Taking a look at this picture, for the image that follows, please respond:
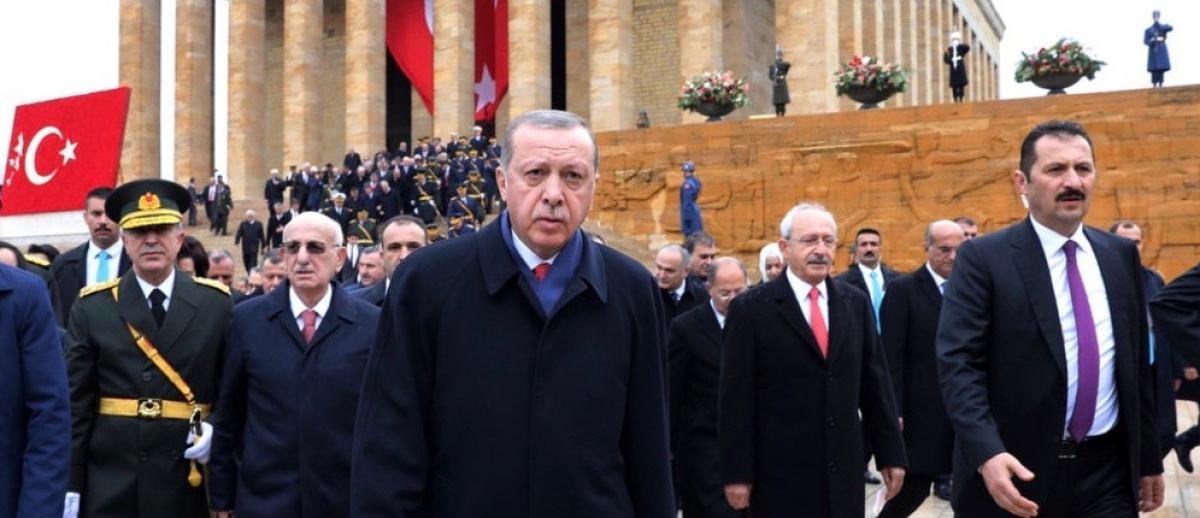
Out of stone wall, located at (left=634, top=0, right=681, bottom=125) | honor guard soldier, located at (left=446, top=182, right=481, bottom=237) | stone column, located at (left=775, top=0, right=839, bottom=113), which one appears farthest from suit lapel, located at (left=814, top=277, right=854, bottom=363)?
stone wall, located at (left=634, top=0, right=681, bottom=125)

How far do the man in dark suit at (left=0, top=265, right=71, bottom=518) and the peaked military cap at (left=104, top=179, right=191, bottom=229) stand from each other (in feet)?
3.42

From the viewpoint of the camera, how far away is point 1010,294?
348 centimetres

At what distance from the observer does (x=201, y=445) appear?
403cm

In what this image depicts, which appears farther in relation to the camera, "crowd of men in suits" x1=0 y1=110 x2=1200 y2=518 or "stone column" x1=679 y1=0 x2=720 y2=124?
"stone column" x1=679 y1=0 x2=720 y2=124

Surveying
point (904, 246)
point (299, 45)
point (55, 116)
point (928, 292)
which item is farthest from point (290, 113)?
point (928, 292)

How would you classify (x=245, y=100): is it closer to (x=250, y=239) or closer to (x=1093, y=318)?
(x=250, y=239)

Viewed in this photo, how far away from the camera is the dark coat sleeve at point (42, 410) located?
3.08 m

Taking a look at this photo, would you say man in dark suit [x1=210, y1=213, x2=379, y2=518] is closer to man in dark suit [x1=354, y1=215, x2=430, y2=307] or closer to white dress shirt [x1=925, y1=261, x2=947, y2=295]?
man in dark suit [x1=354, y1=215, x2=430, y2=307]

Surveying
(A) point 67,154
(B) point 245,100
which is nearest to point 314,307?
(A) point 67,154

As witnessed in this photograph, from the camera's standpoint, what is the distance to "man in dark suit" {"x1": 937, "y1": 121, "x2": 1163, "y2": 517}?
132 inches

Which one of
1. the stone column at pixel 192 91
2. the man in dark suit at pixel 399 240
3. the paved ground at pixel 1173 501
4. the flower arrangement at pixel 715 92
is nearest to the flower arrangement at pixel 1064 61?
the flower arrangement at pixel 715 92

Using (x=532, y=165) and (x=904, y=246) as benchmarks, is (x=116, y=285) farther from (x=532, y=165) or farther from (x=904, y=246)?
(x=904, y=246)

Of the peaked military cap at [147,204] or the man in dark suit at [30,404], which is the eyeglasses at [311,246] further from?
the man in dark suit at [30,404]

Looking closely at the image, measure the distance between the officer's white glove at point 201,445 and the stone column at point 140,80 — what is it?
30.2 m
